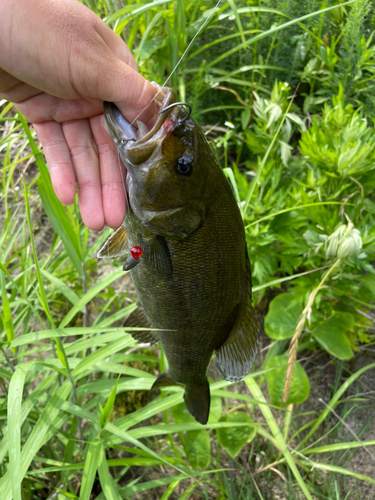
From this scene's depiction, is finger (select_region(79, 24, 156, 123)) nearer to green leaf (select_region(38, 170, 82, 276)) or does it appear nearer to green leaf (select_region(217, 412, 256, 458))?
green leaf (select_region(38, 170, 82, 276))

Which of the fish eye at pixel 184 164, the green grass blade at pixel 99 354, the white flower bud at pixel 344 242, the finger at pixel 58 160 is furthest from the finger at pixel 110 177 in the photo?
the white flower bud at pixel 344 242

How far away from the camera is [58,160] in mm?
1654

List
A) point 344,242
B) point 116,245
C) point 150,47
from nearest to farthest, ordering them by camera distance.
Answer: point 116,245 → point 344,242 → point 150,47

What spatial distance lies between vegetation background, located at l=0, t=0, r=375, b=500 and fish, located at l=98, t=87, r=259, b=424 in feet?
0.91

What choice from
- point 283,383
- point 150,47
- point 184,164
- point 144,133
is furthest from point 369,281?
point 150,47

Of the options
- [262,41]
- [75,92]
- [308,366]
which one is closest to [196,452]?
[308,366]

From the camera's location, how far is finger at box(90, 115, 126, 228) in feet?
4.92

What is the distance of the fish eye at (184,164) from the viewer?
1.24m

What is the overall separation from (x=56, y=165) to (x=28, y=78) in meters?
0.35

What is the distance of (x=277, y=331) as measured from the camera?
2158 millimetres

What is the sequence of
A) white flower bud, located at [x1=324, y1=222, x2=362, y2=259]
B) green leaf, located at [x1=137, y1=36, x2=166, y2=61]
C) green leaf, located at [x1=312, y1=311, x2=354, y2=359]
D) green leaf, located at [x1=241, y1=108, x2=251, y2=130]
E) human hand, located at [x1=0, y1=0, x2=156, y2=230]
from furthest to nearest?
green leaf, located at [x1=241, y1=108, x2=251, y2=130] → green leaf, located at [x1=137, y1=36, x2=166, y2=61] → green leaf, located at [x1=312, y1=311, x2=354, y2=359] → white flower bud, located at [x1=324, y1=222, x2=362, y2=259] → human hand, located at [x1=0, y1=0, x2=156, y2=230]

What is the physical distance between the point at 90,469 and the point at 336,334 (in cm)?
139

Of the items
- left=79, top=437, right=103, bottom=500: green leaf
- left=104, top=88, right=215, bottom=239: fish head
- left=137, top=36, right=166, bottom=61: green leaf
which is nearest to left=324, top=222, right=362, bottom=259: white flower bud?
left=104, top=88, right=215, bottom=239: fish head

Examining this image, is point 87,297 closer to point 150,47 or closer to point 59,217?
point 59,217
